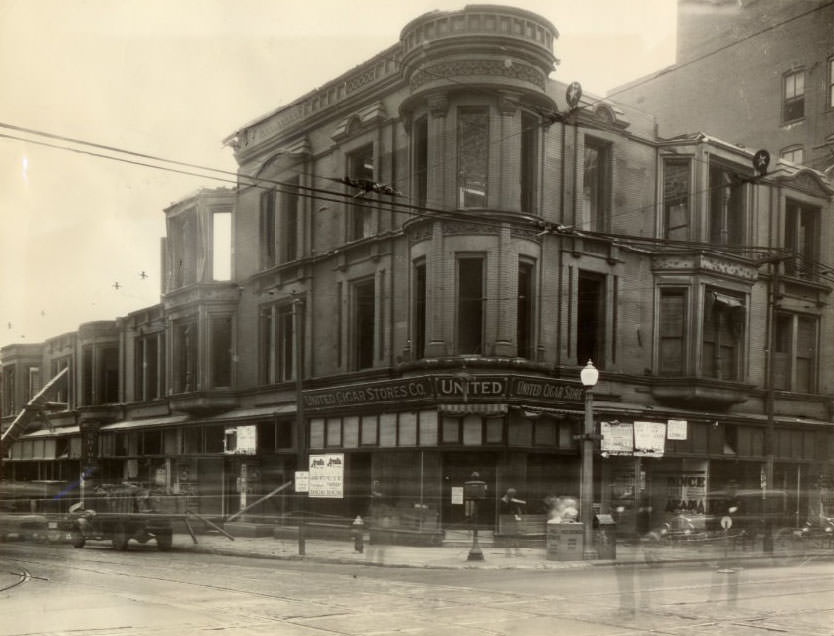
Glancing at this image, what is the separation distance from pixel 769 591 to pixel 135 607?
1026 centimetres

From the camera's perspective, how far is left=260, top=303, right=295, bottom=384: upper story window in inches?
1357

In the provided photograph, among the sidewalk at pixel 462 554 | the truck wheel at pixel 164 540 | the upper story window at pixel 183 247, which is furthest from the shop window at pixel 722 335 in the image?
the upper story window at pixel 183 247

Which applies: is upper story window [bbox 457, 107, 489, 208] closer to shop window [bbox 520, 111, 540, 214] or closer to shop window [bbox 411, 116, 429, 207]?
shop window [bbox 520, 111, 540, 214]

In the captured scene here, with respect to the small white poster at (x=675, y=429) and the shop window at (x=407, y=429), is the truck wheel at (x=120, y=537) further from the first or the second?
the small white poster at (x=675, y=429)

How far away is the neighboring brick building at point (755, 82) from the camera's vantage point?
3415 centimetres

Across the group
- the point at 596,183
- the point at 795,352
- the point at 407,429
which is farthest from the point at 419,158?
the point at 795,352

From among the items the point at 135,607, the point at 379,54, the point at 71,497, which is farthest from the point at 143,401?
the point at 135,607

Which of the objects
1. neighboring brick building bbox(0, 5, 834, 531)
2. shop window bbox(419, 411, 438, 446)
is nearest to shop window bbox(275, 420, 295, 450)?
neighboring brick building bbox(0, 5, 834, 531)

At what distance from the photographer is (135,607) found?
1277 cm

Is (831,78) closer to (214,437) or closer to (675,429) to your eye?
(675,429)

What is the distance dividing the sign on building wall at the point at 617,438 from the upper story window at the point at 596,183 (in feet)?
20.3

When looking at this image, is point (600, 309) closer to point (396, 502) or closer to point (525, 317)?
point (525, 317)

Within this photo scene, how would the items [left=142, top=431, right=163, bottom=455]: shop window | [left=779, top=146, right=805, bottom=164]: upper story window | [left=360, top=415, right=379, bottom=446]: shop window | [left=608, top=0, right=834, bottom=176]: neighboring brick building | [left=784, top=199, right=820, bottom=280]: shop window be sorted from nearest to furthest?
[left=360, top=415, right=379, bottom=446]: shop window < [left=608, top=0, right=834, bottom=176]: neighboring brick building < [left=784, top=199, right=820, bottom=280]: shop window < [left=779, top=146, right=805, bottom=164]: upper story window < [left=142, top=431, right=163, bottom=455]: shop window

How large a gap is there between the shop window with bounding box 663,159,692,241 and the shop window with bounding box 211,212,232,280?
17226 millimetres
